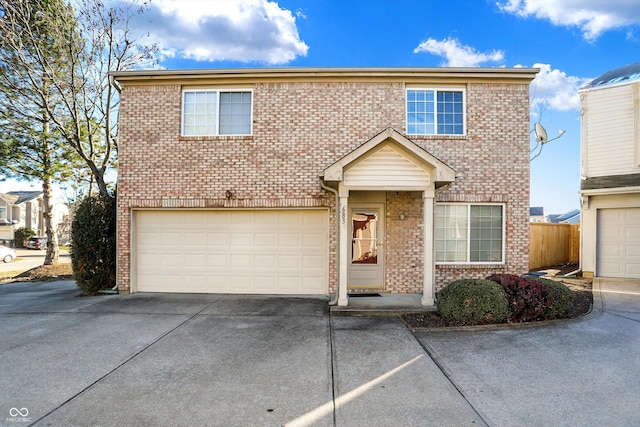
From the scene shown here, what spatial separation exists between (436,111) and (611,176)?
6856mm

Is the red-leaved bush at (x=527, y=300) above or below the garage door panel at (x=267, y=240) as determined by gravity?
below

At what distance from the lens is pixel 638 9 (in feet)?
36.4

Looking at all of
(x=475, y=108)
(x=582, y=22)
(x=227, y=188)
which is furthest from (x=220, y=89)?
(x=582, y=22)

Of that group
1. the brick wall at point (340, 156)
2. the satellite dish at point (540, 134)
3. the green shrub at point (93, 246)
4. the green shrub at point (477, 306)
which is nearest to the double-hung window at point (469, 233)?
the brick wall at point (340, 156)

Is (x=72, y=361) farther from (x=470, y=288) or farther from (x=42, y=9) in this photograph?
(x=42, y=9)

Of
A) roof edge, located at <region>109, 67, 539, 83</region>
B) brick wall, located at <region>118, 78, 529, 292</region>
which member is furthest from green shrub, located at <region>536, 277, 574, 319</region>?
roof edge, located at <region>109, 67, 539, 83</region>

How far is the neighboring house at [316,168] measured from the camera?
8406 millimetres

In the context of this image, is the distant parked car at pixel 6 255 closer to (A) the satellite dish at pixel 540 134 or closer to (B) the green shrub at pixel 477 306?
(B) the green shrub at pixel 477 306

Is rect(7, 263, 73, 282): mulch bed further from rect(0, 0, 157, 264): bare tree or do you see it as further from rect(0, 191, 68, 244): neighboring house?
rect(0, 191, 68, 244): neighboring house

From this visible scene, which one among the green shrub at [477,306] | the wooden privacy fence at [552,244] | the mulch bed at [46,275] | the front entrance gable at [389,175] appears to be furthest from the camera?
the wooden privacy fence at [552,244]

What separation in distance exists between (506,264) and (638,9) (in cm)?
1063

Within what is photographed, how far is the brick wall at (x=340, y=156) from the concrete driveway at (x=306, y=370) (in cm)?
255

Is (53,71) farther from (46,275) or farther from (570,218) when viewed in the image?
(570,218)

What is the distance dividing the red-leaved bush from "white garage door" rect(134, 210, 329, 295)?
4180 millimetres
